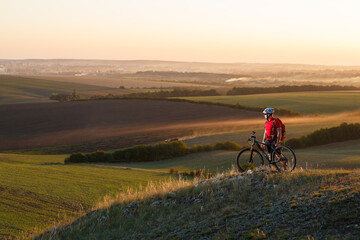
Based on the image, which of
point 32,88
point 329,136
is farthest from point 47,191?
point 32,88

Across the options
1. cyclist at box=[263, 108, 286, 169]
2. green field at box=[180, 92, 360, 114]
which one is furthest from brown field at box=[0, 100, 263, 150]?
cyclist at box=[263, 108, 286, 169]

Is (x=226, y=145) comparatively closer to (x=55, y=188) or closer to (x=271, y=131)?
(x=55, y=188)

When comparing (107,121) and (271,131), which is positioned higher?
(271,131)

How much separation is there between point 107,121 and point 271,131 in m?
63.2

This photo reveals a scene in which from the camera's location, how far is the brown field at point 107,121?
206 feet

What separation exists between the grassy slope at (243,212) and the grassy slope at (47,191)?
413cm

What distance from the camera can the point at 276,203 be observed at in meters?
11.9

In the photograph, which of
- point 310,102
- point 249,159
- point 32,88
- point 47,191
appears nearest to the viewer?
point 249,159

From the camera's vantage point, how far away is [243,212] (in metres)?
11.9

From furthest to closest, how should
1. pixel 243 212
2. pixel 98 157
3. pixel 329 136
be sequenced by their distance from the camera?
pixel 329 136 < pixel 98 157 < pixel 243 212

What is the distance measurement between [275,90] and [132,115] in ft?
208

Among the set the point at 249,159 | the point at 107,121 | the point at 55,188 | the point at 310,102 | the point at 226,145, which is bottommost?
the point at 226,145

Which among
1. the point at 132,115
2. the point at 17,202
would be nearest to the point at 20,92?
the point at 132,115

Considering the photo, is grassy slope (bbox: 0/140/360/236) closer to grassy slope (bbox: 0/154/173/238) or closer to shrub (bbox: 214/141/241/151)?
grassy slope (bbox: 0/154/173/238)
